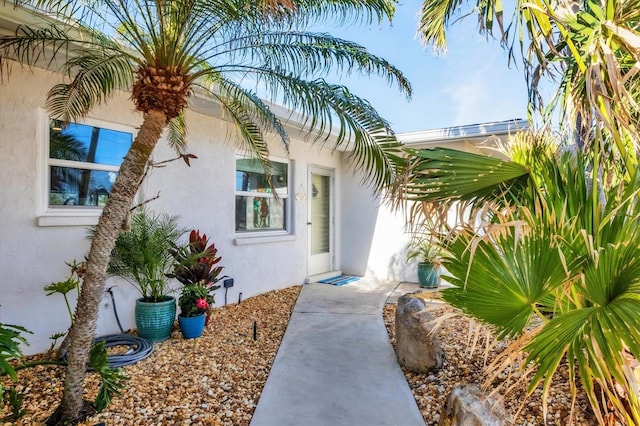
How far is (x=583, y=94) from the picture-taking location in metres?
2.25

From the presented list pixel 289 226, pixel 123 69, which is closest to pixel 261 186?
pixel 289 226

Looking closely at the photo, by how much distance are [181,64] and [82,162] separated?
7.22 feet

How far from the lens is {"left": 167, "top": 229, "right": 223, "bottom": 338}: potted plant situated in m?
4.59

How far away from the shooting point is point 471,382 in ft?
11.0

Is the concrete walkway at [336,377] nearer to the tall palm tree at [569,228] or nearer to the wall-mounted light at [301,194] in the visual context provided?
the tall palm tree at [569,228]

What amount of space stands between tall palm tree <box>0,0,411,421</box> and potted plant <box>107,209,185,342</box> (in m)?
1.46

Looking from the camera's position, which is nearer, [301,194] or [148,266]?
[148,266]

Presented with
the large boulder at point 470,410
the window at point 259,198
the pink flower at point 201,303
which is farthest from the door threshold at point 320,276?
the large boulder at point 470,410

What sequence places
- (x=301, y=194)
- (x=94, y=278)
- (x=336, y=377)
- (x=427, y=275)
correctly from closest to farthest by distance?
(x=94, y=278) → (x=336, y=377) → (x=427, y=275) → (x=301, y=194)

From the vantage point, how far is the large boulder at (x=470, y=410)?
2234 mm

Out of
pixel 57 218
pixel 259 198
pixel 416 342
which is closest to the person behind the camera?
pixel 416 342

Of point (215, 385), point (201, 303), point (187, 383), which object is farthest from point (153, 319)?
point (215, 385)

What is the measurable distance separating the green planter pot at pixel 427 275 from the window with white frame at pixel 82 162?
6114mm

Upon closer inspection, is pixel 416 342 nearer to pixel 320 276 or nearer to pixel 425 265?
pixel 425 265
